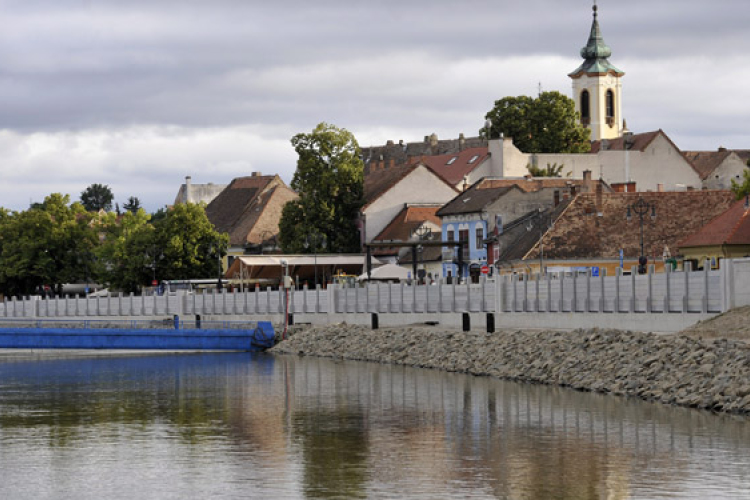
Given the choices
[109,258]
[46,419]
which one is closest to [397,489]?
[46,419]

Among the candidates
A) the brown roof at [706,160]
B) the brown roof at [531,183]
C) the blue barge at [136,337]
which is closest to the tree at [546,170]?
the brown roof at [531,183]

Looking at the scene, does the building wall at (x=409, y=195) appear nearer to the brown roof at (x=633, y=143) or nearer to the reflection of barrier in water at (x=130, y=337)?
the brown roof at (x=633, y=143)

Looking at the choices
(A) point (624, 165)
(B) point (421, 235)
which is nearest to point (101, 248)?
(B) point (421, 235)

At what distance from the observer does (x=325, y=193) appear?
367 ft

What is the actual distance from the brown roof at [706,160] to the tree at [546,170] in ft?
92.0

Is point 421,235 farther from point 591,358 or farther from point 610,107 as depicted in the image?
point 610,107

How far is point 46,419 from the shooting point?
142ft

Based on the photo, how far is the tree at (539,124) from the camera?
13425cm

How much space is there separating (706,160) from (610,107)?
31371mm

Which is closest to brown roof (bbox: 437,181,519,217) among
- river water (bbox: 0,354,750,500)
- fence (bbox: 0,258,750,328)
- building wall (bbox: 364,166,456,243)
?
building wall (bbox: 364,166,456,243)

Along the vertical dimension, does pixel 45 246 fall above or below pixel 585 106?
below

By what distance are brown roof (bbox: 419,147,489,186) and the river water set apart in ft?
229

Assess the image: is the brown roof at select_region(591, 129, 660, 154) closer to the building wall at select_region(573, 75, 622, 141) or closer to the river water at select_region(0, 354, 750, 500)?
the building wall at select_region(573, 75, 622, 141)

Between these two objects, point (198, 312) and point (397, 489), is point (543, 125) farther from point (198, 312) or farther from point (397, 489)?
point (397, 489)
